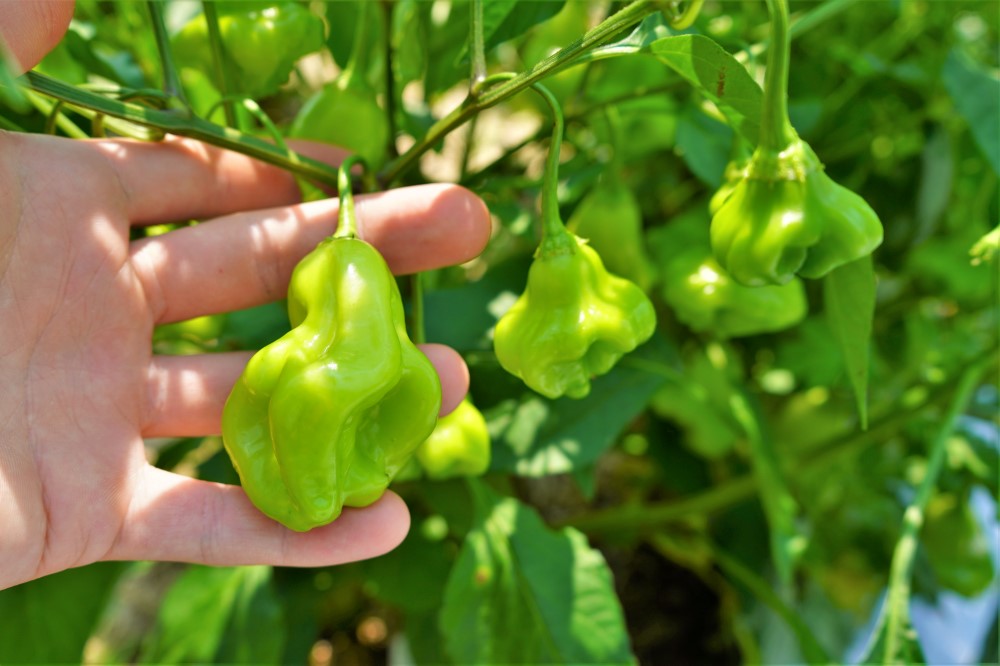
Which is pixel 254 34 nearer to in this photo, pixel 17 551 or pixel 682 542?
pixel 17 551

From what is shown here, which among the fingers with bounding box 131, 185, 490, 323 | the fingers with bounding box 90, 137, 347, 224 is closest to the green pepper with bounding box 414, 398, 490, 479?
the fingers with bounding box 131, 185, 490, 323

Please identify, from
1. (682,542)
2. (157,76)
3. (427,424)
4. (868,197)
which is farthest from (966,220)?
(157,76)

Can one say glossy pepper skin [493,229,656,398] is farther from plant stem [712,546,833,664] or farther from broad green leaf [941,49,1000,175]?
plant stem [712,546,833,664]

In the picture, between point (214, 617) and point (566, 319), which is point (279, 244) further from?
point (214, 617)

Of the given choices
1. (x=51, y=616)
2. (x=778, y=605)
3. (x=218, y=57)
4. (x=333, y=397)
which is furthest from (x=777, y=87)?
(x=51, y=616)

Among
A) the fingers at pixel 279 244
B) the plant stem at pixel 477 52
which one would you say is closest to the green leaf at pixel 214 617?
the fingers at pixel 279 244

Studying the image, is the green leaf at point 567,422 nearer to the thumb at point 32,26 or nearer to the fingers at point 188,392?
the fingers at point 188,392

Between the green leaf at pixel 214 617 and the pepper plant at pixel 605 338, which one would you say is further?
the green leaf at pixel 214 617
